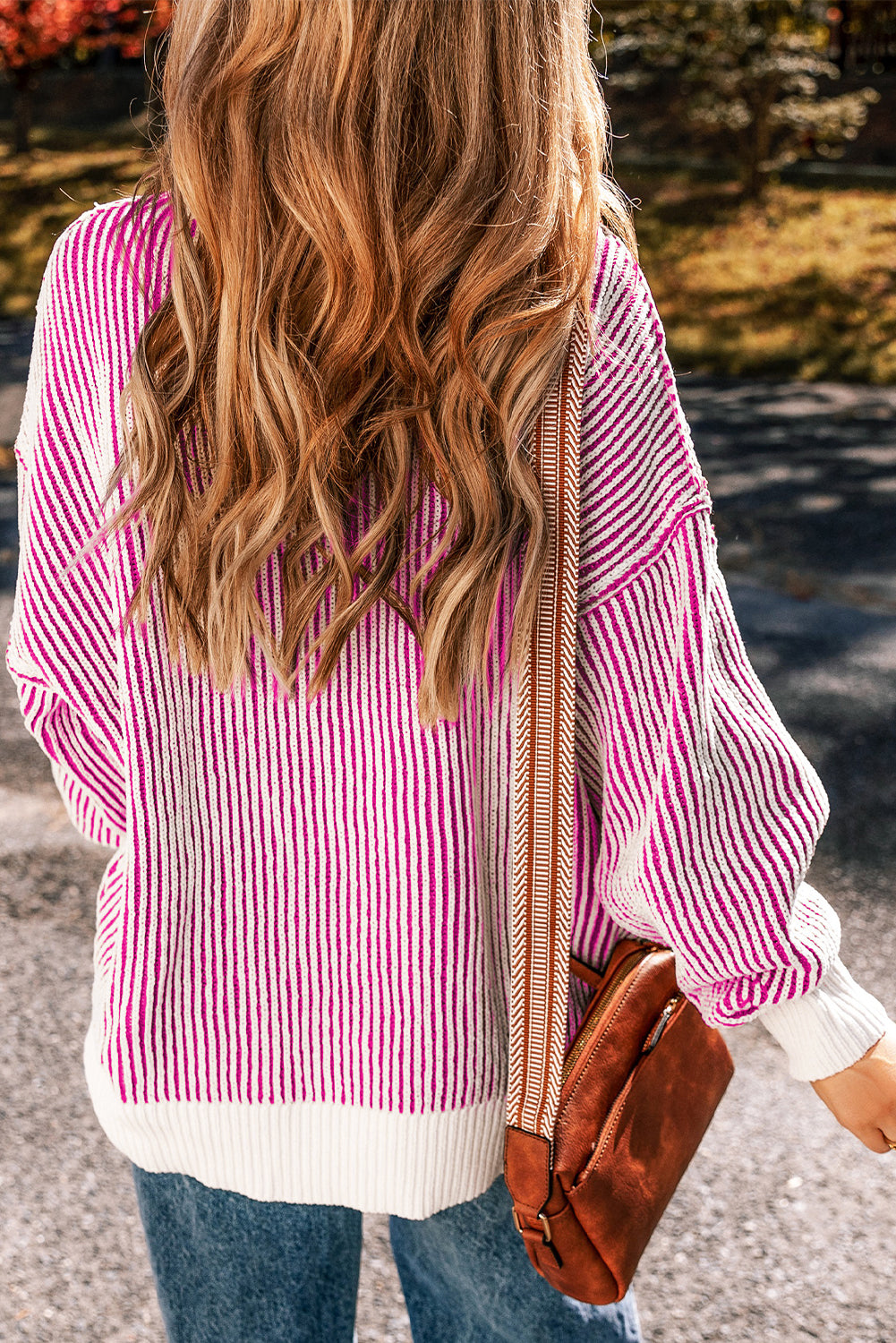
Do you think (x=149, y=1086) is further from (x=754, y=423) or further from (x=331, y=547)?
(x=754, y=423)

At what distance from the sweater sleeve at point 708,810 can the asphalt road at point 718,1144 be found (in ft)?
3.96

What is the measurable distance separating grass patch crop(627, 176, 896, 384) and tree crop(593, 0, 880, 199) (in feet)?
1.64

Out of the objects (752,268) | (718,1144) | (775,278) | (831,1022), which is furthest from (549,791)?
(752,268)

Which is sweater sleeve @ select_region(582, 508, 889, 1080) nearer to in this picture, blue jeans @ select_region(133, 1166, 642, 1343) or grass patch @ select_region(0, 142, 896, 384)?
blue jeans @ select_region(133, 1166, 642, 1343)

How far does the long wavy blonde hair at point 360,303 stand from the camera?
0.99 metres

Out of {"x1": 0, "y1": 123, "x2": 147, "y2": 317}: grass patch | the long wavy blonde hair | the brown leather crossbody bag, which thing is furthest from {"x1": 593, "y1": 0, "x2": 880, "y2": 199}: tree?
the brown leather crossbody bag

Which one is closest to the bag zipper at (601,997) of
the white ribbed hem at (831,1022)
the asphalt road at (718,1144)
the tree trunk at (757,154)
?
the white ribbed hem at (831,1022)

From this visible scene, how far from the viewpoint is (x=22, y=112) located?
45.5ft

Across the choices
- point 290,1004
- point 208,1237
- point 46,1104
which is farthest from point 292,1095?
point 46,1104

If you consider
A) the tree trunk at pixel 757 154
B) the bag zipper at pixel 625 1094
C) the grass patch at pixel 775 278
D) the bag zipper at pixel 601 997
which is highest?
the bag zipper at pixel 601 997

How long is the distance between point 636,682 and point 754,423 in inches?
257

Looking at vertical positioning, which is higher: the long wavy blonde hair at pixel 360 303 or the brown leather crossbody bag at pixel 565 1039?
the long wavy blonde hair at pixel 360 303

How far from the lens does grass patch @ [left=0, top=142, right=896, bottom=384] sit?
8656 mm

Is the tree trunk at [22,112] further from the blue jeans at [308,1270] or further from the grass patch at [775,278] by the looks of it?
the blue jeans at [308,1270]
